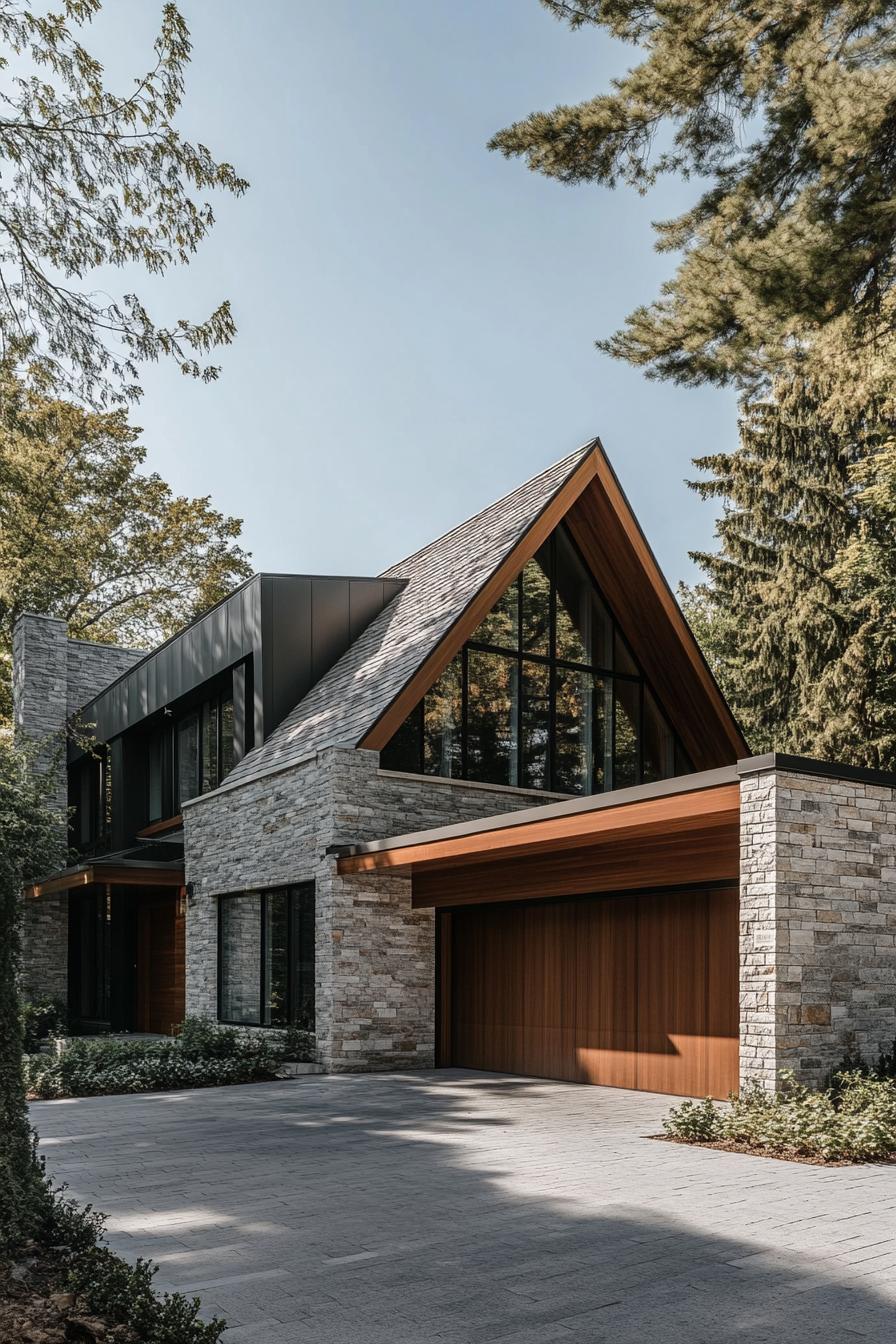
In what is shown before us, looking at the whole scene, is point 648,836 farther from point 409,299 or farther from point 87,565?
point 87,565

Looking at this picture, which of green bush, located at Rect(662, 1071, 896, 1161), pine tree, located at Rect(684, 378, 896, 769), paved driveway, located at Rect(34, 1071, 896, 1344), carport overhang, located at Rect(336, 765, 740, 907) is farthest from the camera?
pine tree, located at Rect(684, 378, 896, 769)

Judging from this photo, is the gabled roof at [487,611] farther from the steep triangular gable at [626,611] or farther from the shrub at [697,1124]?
the shrub at [697,1124]

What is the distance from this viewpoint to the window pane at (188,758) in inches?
791

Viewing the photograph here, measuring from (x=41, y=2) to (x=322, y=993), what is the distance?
10146 mm

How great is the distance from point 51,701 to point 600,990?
17.0m

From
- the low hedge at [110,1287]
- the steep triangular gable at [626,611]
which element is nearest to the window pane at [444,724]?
the steep triangular gable at [626,611]

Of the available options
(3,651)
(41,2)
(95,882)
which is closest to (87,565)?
(3,651)

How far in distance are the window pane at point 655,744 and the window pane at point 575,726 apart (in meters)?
0.97

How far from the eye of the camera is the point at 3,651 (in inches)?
1178

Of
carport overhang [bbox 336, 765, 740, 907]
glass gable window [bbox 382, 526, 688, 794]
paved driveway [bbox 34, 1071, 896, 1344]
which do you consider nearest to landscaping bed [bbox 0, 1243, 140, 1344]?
paved driveway [bbox 34, 1071, 896, 1344]

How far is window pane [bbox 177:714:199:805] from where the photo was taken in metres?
20.1

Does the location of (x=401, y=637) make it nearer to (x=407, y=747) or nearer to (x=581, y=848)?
(x=407, y=747)

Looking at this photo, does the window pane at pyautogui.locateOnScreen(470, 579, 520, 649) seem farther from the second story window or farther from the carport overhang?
the second story window

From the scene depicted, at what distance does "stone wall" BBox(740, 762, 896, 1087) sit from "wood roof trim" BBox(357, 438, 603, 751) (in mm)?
5873
